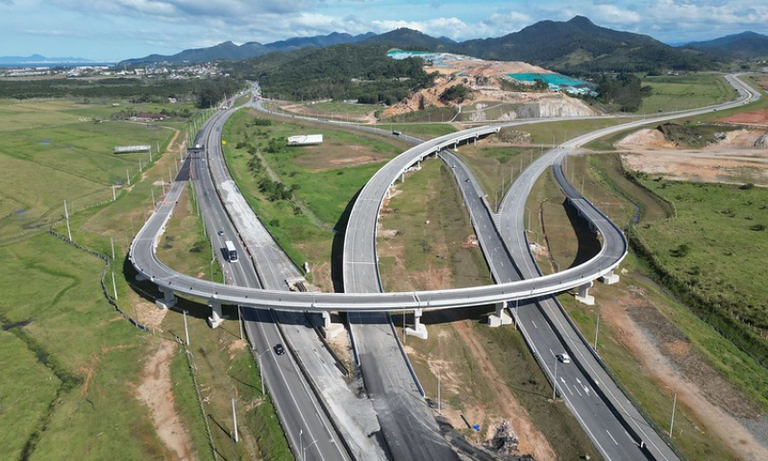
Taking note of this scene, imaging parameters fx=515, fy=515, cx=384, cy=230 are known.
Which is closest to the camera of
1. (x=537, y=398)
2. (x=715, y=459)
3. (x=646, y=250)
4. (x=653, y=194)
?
(x=715, y=459)

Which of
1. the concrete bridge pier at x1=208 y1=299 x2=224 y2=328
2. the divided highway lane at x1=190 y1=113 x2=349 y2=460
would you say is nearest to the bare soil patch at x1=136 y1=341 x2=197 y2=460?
the concrete bridge pier at x1=208 y1=299 x2=224 y2=328

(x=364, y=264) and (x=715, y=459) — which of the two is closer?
(x=715, y=459)

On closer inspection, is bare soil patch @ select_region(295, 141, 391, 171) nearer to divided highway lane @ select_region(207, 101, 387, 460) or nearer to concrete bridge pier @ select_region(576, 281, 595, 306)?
divided highway lane @ select_region(207, 101, 387, 460)

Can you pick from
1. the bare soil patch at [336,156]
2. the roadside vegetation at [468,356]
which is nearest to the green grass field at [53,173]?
the bare soil patch at [336,156]

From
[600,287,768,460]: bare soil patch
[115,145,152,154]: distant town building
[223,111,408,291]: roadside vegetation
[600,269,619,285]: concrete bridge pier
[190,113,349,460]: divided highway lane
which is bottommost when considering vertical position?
[600,287,768,460]: bare soil patch

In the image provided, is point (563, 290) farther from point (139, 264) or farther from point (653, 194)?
point (653, 194)

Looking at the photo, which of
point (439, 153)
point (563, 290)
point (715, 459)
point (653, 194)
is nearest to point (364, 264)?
point (563, 290)

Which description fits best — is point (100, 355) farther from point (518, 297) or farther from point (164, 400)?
point (518, 297)
